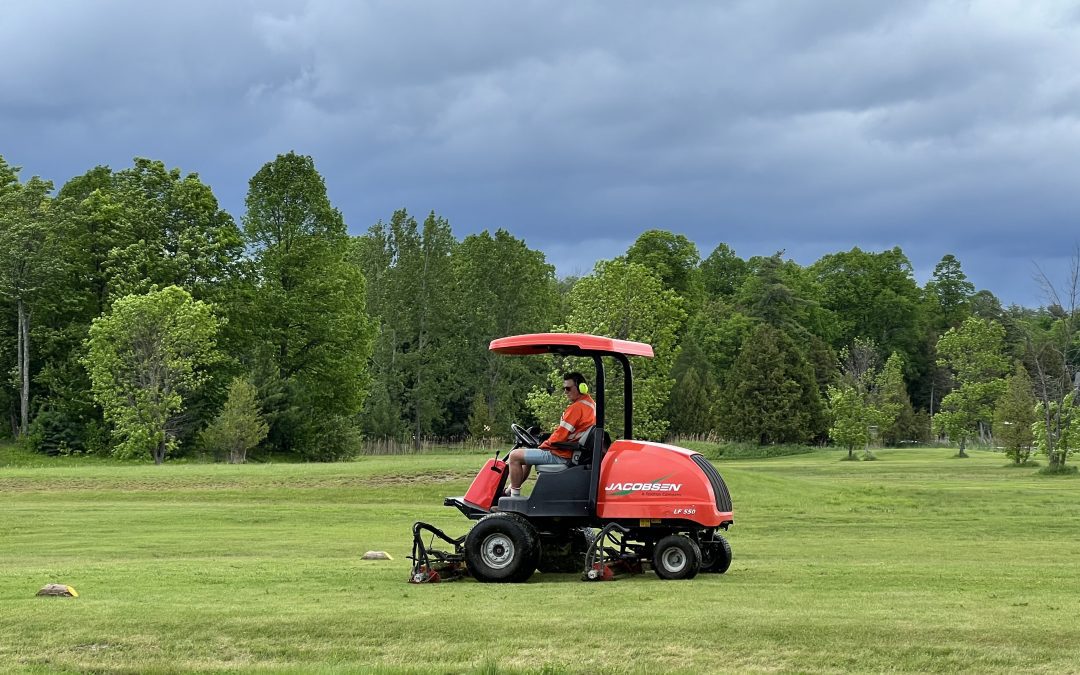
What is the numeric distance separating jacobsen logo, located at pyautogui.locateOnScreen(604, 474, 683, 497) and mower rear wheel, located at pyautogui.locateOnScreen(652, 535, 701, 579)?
653 mm

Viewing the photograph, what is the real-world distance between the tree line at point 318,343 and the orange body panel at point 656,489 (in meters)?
40.7

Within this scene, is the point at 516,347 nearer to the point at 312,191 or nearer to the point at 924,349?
the point at 312,191

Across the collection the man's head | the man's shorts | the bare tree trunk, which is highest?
the bare tree trunk

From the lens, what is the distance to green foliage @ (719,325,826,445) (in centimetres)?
9050

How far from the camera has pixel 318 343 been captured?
241 ft

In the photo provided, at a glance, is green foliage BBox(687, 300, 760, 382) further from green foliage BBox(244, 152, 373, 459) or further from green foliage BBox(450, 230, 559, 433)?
green foliage BBox(244, 152, 373, 459)

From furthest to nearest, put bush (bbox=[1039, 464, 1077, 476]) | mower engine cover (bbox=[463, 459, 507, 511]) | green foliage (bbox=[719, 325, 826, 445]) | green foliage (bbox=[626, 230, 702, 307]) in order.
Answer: green foliage (bbox=[626, 230, 702, 307]) → green foliage (bbox=[719, 325, 826, 445]) → bush (bbox=[1039, 464, 1077, 476]) → mower engine cover (bbox=[463, 459, 507, 511])

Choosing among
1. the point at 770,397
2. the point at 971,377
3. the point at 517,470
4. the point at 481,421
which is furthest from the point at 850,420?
the point at 517,470

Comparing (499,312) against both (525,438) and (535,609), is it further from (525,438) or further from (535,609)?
(535,609)

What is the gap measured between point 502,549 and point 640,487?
188cm

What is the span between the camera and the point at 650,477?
15.2m

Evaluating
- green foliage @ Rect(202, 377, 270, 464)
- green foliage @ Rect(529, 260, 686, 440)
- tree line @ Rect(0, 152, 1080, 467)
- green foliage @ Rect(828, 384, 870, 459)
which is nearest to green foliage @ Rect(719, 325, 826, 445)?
tree line @ Rect(0, 152, 1080, 467)

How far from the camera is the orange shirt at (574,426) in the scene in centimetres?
1545

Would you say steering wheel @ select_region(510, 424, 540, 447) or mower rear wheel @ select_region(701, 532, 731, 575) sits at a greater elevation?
steering wheel @ select_region(510, 424, 540, 447)
